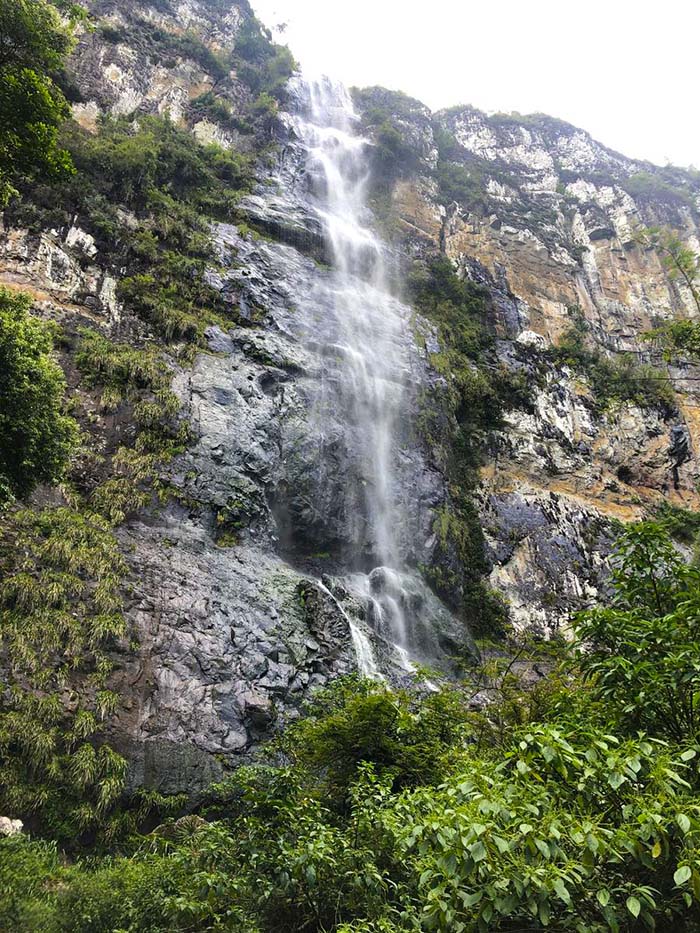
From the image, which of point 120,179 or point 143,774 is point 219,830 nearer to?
point 143,774

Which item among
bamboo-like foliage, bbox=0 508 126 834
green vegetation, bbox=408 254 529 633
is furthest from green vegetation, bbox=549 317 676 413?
bamboo-like foliage, bbox=0 508 126 834

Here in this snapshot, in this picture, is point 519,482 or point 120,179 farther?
point 519,482

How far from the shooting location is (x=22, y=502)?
35.0 ft

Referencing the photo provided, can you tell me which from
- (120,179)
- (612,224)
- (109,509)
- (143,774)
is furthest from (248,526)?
(612,224)

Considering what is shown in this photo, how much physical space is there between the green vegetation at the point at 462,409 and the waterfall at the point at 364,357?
1.54m

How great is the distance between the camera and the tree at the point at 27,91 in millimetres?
6605

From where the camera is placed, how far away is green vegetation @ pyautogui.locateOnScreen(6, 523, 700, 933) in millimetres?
2238

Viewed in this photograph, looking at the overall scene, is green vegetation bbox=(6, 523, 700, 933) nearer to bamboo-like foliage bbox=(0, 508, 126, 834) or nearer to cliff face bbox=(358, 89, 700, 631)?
bamboo-like foliage bbox=(0, 508, 126, 834)

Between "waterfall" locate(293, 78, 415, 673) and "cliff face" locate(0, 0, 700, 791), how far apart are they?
18 centimetres

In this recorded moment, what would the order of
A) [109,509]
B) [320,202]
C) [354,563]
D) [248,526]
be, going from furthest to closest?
[320,202]
[354,563]
[248,526]
[109,509]

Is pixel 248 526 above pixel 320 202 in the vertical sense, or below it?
below

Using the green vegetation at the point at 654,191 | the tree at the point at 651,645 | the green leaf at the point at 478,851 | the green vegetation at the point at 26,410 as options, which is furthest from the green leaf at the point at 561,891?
the green vegetation at the point at 654,191

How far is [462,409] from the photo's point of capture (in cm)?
2231

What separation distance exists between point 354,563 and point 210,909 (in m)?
11.6
